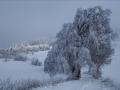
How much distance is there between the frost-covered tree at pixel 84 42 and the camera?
68.4 ft

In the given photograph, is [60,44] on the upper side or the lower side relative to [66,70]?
upper

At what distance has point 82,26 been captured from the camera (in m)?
21.8

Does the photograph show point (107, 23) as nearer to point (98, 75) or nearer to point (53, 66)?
point (98, 75)

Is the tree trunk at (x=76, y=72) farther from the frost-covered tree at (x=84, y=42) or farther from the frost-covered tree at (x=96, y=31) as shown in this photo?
the frost-covered tree at (x=96, y=31)

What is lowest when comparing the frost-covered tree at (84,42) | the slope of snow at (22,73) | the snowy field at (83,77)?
the slope of snow at (22,73)

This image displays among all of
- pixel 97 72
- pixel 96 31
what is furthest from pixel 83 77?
pixel 96 31

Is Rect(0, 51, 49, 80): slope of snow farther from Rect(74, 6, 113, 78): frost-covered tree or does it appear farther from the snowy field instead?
Rect(74, 6, 113, 78): frost-covered tree

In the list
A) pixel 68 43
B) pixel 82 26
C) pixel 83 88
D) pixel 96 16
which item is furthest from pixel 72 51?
pixel 83 88

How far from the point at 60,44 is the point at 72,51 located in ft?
6.23

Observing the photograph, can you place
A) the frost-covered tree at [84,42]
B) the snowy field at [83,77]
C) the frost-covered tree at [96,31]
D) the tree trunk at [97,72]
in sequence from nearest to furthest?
the snowy field at [83,77], the frost-covered tree at [84,42], the frost-covered tree at [96,31], the tree trunk at [97,72]

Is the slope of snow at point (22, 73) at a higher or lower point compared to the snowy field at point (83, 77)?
lower

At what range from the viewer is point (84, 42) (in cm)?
2117

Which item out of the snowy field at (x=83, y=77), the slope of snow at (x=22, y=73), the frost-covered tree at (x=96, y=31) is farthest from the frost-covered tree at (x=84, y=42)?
the slope of snow at (x=22, y=73)

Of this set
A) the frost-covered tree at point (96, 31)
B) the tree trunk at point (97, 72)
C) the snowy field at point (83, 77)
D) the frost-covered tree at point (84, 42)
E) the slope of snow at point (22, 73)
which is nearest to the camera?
the snowy field at point (83, 77)
